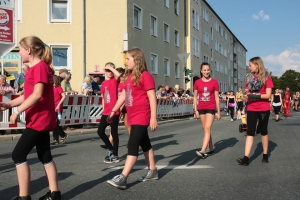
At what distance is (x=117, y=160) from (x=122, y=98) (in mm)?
1905

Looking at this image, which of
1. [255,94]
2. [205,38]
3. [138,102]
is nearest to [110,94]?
[138,102]

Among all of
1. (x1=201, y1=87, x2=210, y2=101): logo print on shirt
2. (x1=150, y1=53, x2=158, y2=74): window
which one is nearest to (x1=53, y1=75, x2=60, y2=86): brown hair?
(x1=201, y1=87, x2=210, y2=101): logo print on shirt

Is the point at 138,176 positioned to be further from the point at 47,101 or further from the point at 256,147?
the point at 256,147

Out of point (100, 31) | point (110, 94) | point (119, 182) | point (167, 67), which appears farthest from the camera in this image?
point (167, 67)

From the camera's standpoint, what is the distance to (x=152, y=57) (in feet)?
96.8

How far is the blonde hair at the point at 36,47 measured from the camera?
392 cm

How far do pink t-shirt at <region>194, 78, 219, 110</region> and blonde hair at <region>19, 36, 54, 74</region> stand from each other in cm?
401

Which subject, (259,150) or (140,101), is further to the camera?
(259,150)

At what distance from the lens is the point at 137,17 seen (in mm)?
26766

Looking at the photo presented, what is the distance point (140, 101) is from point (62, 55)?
2041 centimetres

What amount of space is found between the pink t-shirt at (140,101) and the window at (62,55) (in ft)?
65.4

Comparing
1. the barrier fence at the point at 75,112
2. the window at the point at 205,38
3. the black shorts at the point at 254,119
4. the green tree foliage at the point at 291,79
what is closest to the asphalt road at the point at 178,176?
the black shorts at the point at 254,119

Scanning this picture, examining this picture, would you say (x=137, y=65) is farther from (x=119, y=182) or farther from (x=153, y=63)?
(x=153, y=63)

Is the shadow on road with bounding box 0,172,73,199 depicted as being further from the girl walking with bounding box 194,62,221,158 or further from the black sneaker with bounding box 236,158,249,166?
the girl walking with bounding box 194,62,221,158
